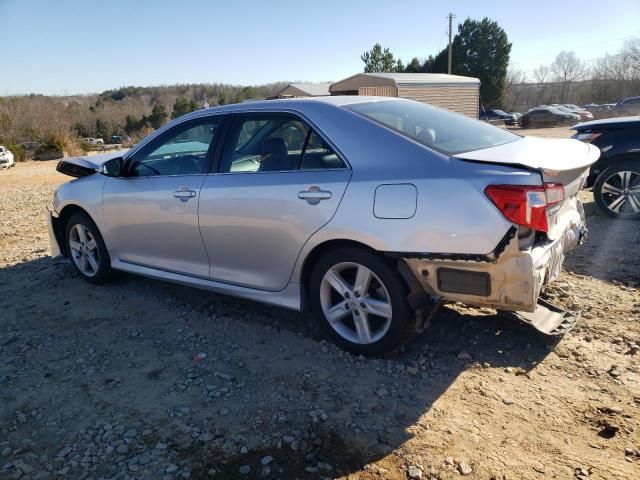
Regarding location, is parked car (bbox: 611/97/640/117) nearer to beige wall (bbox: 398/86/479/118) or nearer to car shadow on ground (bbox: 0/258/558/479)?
beige wall (bbox: 398/86/479/118)

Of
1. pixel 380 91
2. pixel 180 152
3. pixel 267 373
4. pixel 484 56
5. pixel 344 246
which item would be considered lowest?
pixel 267 373

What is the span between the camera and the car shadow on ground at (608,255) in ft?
15.4

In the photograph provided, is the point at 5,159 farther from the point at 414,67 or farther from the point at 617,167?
the point at 414,67

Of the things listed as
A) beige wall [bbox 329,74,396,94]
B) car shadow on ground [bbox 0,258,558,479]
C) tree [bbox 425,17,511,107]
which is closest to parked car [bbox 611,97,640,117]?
beige wall [bbox 329,74,396,94]

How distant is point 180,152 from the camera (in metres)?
4.36

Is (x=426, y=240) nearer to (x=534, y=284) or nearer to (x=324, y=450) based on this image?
(x=534, y=284)

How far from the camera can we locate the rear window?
3.21 metres

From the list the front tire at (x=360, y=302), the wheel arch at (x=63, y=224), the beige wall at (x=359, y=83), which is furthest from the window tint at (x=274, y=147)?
the beige wall at (x=359, y=83)

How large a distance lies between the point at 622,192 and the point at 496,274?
187 inches

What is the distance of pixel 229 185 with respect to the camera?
3.75m

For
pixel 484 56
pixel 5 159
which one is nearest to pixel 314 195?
pixel 5 159

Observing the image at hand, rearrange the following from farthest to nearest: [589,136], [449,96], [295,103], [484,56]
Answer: [484,56]
[449,96]
[589,136]
[295,103]

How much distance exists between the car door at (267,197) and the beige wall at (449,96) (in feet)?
80.9

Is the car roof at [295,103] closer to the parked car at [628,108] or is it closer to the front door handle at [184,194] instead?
the front door handle at [184,194]
